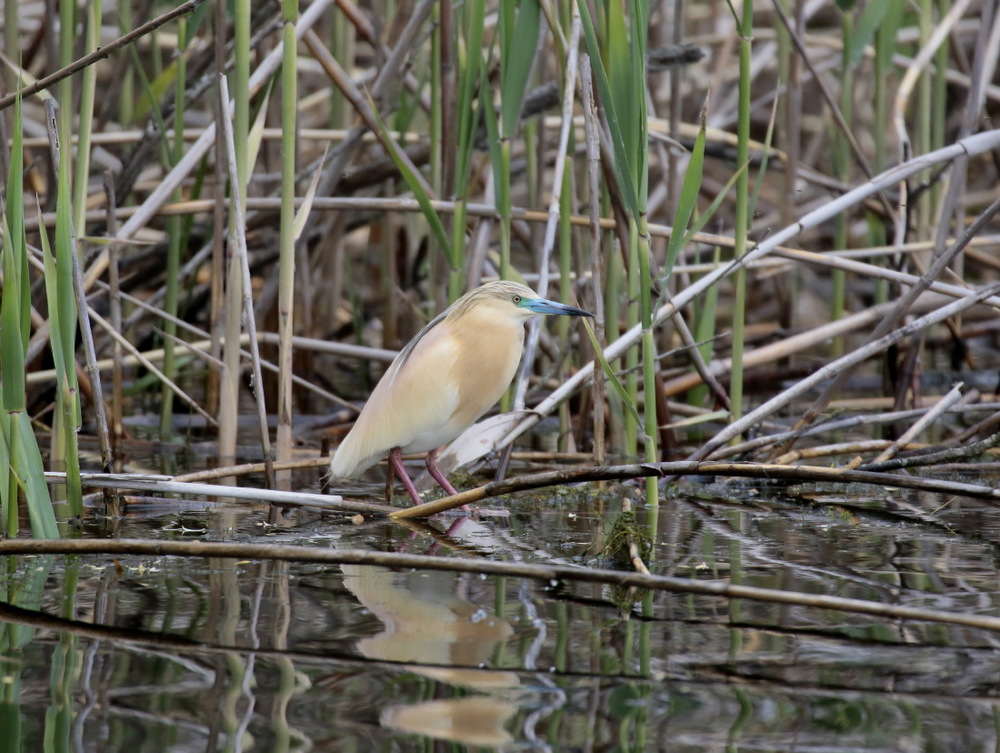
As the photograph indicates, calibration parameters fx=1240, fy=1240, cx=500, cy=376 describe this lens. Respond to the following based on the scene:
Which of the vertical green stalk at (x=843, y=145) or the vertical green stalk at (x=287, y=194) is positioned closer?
the vertical green stalk at (x=287, y=194)

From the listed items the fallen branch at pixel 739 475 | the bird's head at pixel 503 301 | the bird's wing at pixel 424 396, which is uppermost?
the bird's head at pixel 503 301

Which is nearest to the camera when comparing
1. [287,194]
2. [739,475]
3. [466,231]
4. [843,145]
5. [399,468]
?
[739,475]

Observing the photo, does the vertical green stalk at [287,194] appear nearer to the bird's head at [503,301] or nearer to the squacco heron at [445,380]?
the squacco heron at [445,380]

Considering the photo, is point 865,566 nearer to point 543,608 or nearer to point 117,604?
point 543,608

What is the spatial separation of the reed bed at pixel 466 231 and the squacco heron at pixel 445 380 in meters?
0.19

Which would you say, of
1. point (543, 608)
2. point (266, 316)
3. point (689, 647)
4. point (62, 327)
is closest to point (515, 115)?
point (62, 327)

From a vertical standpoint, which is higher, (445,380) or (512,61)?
(512,61)

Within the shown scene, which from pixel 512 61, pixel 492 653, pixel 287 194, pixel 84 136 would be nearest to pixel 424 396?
pixel 287 194

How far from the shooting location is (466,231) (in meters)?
4.04

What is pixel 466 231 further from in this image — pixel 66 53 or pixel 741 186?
pixel 66 53

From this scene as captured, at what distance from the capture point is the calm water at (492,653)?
1786 millimetres

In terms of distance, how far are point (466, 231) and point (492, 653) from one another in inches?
83.6

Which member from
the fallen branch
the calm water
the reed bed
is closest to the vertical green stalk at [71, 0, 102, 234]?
the reed bed

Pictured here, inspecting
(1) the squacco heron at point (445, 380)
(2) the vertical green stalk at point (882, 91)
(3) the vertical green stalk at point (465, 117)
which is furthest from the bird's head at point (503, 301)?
(2) the vertical green stalk at point (882, 91)
